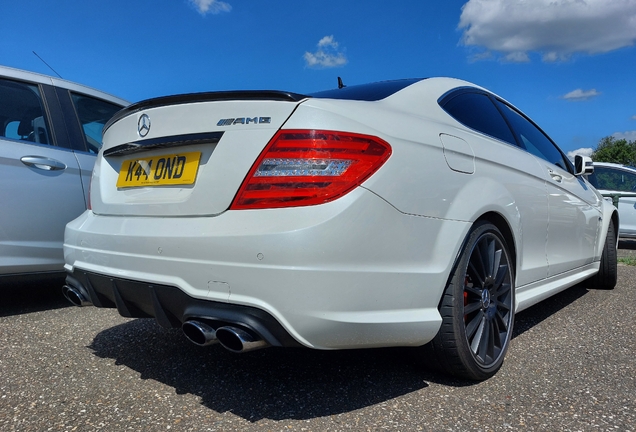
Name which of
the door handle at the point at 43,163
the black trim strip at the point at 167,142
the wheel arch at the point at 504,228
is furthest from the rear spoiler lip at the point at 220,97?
the door handle at the point at 43,163

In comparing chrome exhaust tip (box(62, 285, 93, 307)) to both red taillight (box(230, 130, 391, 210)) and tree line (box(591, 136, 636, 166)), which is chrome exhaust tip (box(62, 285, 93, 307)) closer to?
red taillight (box(230, 130, 391, 210))

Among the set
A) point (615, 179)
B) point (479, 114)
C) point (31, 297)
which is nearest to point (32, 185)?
point (31, 297)

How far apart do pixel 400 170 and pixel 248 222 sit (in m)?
0.58

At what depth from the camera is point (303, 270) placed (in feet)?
5.68

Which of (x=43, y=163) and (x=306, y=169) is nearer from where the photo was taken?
(x=306, y=169)

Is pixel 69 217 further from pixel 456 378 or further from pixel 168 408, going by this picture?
pixel 456 378

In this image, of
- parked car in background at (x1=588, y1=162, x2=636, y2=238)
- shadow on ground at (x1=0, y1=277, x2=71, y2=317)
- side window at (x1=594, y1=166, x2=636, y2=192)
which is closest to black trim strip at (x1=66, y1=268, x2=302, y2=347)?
shadow on ground at (x1=0, y1=277, x2=71, y2=317)

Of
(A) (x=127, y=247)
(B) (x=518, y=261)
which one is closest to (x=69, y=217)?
(A) (x=127, y=247)

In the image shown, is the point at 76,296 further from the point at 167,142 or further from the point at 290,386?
the point at 290,386

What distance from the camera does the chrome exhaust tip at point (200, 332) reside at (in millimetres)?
1863

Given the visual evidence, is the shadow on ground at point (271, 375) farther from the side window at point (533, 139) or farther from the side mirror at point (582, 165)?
the side mirror at point (582, 165)

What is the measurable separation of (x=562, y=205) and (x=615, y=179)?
642 centimetres

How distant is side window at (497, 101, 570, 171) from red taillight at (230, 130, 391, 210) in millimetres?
1831

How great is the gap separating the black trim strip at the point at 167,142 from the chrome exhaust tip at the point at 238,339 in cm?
69
